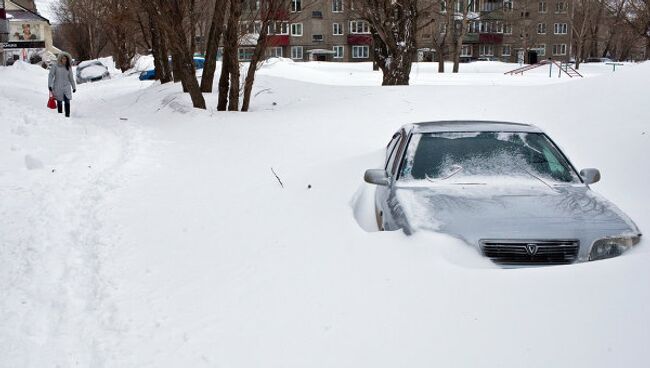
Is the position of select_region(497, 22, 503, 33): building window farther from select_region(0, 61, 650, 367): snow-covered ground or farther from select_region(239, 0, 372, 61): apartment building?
select_region(0, 61, 650, 367): snow-covered ground

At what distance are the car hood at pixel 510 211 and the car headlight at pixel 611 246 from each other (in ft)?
0.16

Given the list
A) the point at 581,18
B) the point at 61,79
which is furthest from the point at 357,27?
the point at 61,79

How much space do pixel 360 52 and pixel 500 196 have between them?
234ft

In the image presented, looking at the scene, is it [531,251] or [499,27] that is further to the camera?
[499,27]

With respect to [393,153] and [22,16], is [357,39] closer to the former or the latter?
[22,16]

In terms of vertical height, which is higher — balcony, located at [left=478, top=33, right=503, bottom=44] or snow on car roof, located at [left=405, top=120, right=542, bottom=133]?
balcony, located at [left=478, top=33, right=503, bottom=44]

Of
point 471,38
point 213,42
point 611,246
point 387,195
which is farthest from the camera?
point 471,38

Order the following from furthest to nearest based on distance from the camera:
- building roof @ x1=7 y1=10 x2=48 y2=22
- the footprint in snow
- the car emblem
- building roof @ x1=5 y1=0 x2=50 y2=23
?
1. building roof @ x1=5 y1=0 x2=50 y2=23
2. building roof @ x1=7 y1=10 x2=48 y2=22
3. the footprint in snow
4. the car emblem

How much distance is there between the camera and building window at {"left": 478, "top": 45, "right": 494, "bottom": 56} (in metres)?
76.5

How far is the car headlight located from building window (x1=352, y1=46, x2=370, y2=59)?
7130cm

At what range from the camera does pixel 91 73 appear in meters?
44.3

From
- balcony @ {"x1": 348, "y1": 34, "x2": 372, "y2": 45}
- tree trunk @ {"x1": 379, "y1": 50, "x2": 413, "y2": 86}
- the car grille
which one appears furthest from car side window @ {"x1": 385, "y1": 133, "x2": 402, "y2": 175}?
balcony @ {"x1": 348, "y1": 34, "x2": 372, "y2": 45}

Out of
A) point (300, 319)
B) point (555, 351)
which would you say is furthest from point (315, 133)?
point (555, 351)

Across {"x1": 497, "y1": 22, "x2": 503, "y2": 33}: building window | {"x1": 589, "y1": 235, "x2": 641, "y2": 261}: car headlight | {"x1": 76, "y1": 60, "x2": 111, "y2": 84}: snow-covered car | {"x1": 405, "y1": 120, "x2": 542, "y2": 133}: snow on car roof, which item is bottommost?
{"x1": 76, "y1": 60, "x2": 111, "y2": 84}: snow-covered car
